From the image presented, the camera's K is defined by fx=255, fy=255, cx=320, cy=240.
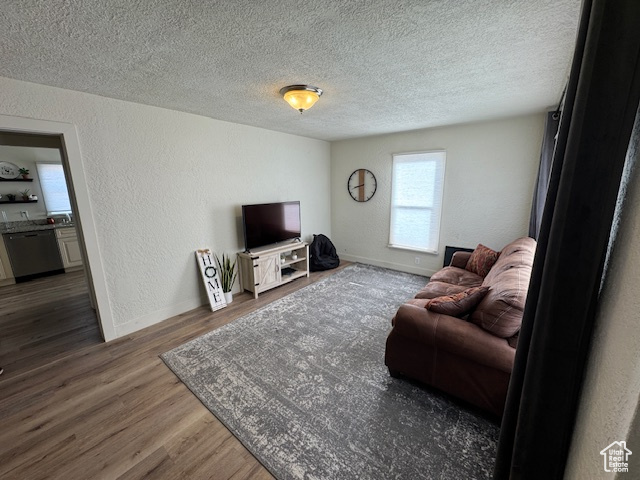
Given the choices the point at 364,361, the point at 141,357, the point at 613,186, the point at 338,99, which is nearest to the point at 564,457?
Answer: the point at 613,186

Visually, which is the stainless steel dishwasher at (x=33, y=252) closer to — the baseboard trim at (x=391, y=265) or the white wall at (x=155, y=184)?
the white wall at (x=155, y=184)

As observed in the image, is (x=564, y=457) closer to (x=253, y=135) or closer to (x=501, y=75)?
(x=501, y=75)

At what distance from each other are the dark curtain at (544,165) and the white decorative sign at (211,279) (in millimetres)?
3694

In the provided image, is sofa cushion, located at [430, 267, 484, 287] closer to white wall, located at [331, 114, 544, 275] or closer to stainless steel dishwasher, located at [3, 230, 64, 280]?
white wall, located at [331, 114, 544, 275]

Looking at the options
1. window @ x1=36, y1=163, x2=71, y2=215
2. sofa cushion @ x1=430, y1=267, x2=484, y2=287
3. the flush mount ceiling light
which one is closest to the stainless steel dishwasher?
window @ x1=36, y1=163, x2=71, y2=215

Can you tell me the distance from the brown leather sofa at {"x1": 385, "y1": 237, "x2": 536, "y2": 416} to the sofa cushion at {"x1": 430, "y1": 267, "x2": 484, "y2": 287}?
33.0 inches

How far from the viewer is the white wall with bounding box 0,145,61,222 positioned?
14.6 ft

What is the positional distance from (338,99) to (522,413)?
8.49 ft

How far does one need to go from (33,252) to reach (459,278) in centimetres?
653

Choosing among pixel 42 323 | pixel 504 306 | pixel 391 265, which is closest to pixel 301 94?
pixel 504 306

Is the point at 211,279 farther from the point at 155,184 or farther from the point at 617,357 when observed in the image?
the point at 617,357

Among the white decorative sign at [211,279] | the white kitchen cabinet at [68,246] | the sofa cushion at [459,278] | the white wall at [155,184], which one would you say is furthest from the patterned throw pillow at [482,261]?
the white kitchen cabinet at [68,246]

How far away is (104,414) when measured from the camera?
1766 millimetres

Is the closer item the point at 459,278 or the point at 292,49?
the point at 292,49
